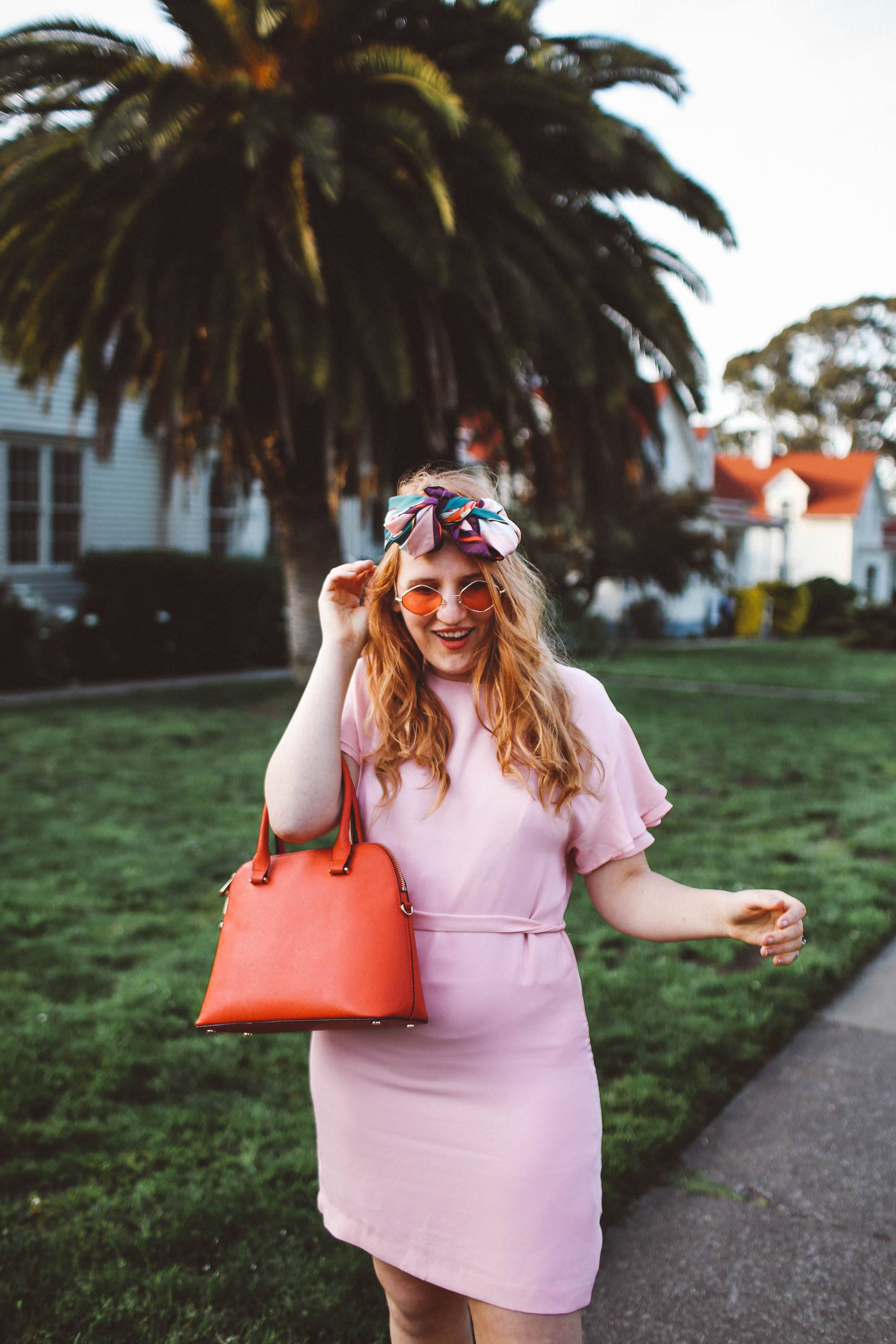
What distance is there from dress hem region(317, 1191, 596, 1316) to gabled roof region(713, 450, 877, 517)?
3718 centimetres

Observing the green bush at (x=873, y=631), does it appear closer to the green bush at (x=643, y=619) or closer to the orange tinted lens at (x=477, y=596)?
the green bush at (x=643, y=619)

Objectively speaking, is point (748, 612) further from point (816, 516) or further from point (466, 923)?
point (466, 923)

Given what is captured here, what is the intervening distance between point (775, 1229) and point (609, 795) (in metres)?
1.59

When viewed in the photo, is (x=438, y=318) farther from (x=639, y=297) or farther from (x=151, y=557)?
(x=151, y=557)

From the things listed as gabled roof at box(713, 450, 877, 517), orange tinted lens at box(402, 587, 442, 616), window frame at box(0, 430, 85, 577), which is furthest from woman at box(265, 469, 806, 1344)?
gabled roof at box(713, 450, 877, 517)

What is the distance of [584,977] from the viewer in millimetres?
4184

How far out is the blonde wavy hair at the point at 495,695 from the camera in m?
1.75

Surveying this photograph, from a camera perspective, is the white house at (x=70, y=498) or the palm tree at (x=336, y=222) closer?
the palm tree at (x=336, y=222)

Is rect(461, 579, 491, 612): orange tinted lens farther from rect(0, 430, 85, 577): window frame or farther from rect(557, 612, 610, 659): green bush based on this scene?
rect(557, 612, 610, 659): green bush

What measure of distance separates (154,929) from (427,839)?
3318mm

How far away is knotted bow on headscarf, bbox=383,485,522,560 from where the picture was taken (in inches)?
68.6

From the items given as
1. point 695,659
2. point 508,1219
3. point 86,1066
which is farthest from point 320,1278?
point 695,659

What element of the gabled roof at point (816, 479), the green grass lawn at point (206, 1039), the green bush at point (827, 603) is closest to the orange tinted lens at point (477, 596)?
the green grass lawn at point (206, 1039)

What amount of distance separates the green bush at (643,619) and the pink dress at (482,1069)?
25019 mm
